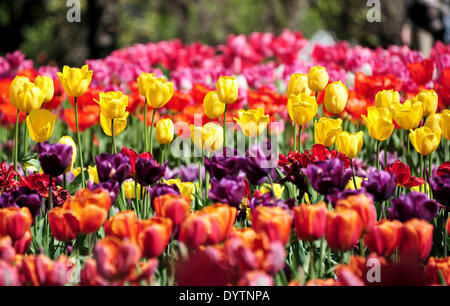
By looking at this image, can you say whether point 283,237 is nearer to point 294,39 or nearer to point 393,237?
point 393,237

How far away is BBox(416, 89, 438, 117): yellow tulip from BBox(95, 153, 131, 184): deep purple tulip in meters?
1.16

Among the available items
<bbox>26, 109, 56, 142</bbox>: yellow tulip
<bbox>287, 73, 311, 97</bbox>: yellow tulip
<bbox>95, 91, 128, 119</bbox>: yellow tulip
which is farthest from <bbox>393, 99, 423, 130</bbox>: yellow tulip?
<bbox>26, 109, 56, 142</bbox>: yellow tulip

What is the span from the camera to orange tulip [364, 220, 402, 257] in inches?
49.9

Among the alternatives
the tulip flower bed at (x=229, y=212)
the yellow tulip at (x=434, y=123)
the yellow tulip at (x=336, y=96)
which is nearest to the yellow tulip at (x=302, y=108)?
the tulip flower bed at (x=229, y=212)

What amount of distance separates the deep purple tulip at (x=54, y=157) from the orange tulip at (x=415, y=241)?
947mm

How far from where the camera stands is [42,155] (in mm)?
1589

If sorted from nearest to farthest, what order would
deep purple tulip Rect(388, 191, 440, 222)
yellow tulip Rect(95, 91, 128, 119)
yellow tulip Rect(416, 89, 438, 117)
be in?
deep purple tulip Rect(388, 191, 440, 222) < yellow tulip Rect(95, 91, 128, 119) < yellow tulip Rect(416, 89, 438, 117)

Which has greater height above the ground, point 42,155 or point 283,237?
point 42,155

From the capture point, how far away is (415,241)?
1.25m

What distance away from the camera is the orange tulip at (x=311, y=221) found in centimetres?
130

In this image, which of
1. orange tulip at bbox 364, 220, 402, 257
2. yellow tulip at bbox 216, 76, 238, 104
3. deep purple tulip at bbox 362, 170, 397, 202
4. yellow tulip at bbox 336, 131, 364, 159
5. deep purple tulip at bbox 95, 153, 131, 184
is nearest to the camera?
orange tulip at bbox 364, 220, 402, 257

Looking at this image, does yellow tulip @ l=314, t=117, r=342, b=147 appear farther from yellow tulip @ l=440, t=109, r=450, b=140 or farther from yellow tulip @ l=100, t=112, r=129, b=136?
yellow tulip @ l=100, t=112, r=129, b=136
